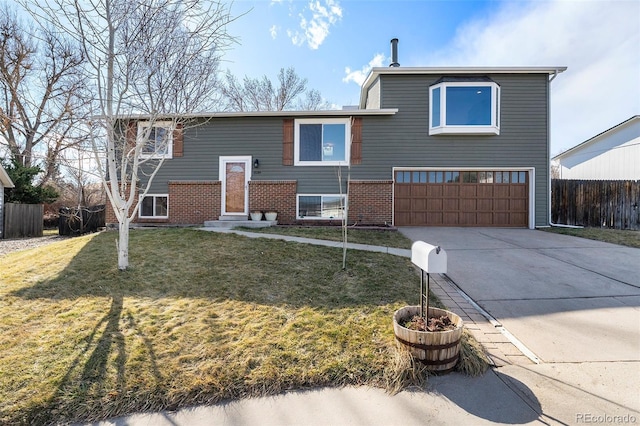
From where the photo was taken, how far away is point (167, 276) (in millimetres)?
4891

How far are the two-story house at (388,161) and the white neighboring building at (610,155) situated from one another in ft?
24.8

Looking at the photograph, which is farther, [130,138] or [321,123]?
[321,123]

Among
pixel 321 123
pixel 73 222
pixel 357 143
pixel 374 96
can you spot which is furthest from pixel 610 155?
pixel 73 222

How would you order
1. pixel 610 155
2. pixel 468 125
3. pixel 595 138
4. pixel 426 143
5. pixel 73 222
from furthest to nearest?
1. pixel 595 138
2. pixel 610 155
3. pixel 73 222
4. pixel 426 143
5. pixel 468 125

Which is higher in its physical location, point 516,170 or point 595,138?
point 595,138

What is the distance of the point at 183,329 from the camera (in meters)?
3.38

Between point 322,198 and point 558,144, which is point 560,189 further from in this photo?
point 558,144

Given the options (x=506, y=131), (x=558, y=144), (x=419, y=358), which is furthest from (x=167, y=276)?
(x=558, y=144)

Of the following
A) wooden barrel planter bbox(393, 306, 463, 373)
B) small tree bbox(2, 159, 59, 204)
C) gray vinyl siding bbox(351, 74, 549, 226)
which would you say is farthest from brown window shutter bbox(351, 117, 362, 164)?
small tree bbox(2, 159, 59, 204)

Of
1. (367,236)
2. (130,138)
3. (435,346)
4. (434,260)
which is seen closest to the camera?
(435,346)

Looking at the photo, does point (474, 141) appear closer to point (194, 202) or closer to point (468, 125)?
point (468, 125)

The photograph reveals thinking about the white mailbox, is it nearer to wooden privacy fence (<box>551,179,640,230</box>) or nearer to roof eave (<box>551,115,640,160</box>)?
wooden privacy fence (<box>551,179,640,230</box>)

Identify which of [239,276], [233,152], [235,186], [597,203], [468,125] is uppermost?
[468,125]

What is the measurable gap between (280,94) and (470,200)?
60.6ft
